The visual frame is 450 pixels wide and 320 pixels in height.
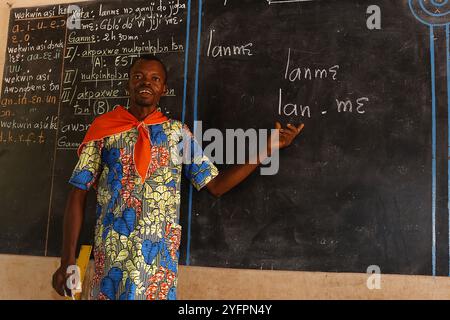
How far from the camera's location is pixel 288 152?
2.64 metres

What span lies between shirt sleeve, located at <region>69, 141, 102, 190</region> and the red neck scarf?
0.14 ft

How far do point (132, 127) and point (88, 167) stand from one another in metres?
0.29

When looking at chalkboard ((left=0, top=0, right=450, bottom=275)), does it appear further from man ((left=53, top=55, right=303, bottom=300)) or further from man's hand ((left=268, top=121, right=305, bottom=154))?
man ((left=53, top=55, right=303, bottom=300))

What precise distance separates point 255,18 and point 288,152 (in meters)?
0.84

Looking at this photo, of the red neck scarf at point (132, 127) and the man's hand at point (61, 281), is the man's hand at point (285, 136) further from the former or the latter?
the man's hand at point (61, 281)

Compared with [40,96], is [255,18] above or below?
above

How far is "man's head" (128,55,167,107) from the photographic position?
2270 millimetres

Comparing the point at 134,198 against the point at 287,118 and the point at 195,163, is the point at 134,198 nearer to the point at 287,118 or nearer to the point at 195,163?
the point at 195,163

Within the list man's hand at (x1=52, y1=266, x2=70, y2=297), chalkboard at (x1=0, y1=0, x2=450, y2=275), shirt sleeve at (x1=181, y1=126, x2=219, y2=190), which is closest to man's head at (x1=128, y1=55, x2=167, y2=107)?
shirt sleeve at (x1=181, y1=126, x2=219, y2=190)

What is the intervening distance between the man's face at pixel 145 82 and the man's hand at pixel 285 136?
71cm

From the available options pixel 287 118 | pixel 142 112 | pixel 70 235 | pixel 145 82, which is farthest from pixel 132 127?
pixel 287 118

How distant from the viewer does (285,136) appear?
8.55 feet
